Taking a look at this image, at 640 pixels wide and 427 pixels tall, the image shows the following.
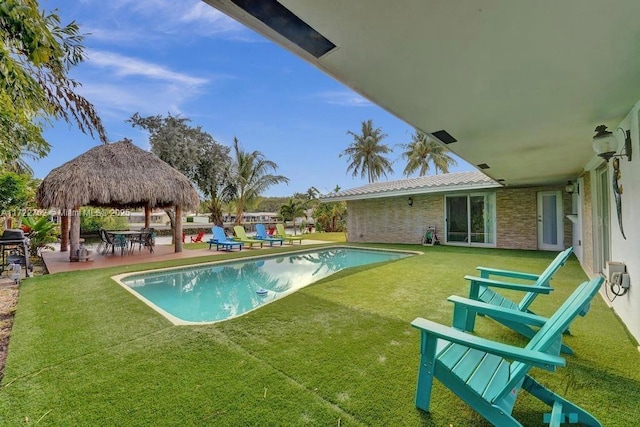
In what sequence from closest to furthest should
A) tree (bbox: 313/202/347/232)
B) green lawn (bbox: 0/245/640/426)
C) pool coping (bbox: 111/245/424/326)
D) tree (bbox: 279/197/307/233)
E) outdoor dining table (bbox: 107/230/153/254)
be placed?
green lawn (bbox: 0/245/640/426) → pool coping (bbox: 111/245/424/326) → outdoor dining table (bbox: 107/230/153/254) → tree (bbox: 313/202/347/232) → tree (bbox: 279/197/307/233)

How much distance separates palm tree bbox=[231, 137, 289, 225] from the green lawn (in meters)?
18.7

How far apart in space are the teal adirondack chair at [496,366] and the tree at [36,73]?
3735mm

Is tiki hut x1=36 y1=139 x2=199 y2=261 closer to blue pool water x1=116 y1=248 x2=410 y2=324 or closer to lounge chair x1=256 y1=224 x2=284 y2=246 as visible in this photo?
lounge chair x1=256 y1=224 x2=284 y2=246

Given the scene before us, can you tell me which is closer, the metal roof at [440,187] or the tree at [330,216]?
the metal roof at [440,187]

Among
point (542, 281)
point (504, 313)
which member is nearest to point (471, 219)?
point (542, 281)

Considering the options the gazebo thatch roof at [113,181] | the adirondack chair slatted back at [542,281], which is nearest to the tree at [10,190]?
the gazebo thatch roof at [113,181]

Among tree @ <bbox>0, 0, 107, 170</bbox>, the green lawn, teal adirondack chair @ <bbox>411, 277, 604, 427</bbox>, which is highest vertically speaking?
tree @ <bbox>0, 0, 107, 170</bbox>

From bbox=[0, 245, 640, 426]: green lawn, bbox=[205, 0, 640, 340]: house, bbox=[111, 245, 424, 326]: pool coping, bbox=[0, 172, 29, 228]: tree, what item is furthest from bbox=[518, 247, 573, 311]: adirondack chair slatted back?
bbox=[0, 172, 29, 228]: tree

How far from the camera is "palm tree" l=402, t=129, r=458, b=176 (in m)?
31.1

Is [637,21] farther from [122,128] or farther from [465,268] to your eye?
[122,128]

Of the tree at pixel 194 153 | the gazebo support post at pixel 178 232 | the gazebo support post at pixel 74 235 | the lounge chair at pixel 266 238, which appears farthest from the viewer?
the tree at pixel 194 153

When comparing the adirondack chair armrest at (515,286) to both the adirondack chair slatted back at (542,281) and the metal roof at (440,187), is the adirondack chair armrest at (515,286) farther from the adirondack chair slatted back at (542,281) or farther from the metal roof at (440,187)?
the metal roof at (440,187)

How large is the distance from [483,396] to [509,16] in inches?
99.2

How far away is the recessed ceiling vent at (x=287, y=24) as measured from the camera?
5.80 ft
